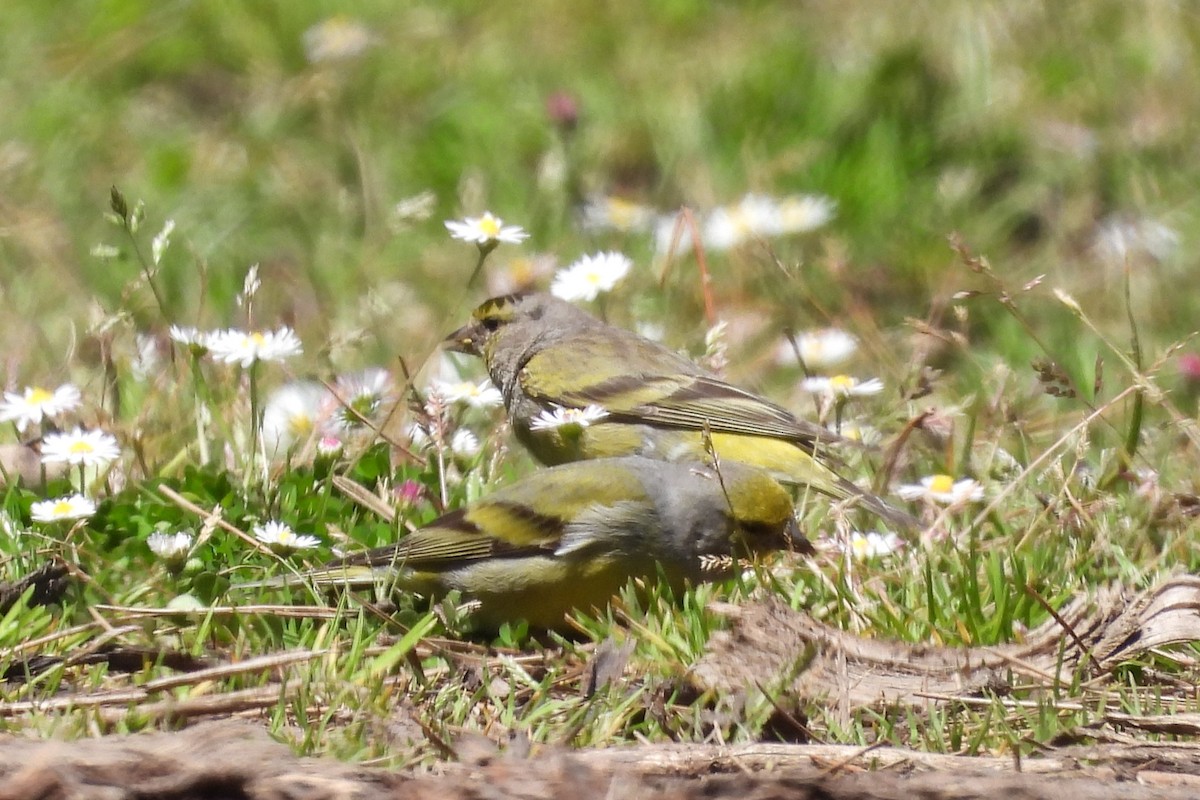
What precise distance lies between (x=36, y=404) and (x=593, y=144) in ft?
14.7

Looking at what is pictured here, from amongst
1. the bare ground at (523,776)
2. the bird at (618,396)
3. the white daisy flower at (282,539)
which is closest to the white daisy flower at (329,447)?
the white daisy flower at (282,539)

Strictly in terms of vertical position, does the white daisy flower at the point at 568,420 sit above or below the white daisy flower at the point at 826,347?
below

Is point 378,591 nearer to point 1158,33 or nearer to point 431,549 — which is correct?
point 431,549

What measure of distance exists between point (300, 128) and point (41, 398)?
459cm

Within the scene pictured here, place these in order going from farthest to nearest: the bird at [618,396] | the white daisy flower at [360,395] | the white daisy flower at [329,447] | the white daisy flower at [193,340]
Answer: the bird at [618,396] → the white daisy flower at [360,395] → the white daisy flower at [329,447] → the white daisy flower at [193,340]

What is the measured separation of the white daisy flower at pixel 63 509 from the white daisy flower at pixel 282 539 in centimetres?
42

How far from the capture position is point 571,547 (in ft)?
13.3

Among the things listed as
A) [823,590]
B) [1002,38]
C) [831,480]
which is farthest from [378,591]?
[1002,38]

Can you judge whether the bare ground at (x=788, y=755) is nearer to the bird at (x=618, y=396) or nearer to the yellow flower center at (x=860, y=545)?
the yellow flower center at (x=860, y=545)

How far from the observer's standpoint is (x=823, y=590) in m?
4.05

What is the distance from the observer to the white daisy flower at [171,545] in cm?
386

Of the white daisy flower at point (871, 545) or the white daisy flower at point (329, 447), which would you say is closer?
the white daisy flower at point (871, 545)

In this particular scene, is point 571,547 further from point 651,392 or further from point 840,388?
point 651,392

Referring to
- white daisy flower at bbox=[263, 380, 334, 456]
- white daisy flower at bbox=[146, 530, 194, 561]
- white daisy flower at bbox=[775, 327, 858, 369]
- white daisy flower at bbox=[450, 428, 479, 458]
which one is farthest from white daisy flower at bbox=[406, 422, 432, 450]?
white daisy flower at bbox=[775, 327, 858, 369]
